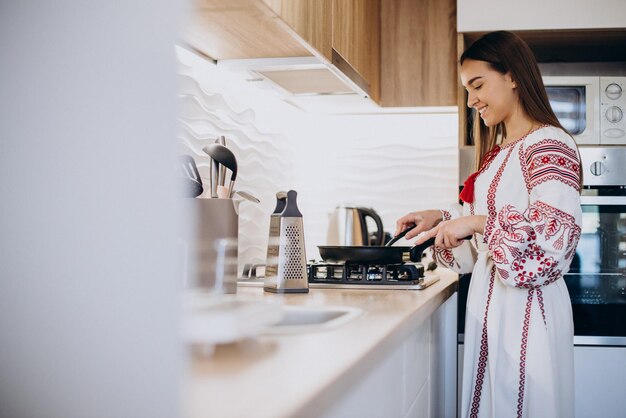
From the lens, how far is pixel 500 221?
1.76 m

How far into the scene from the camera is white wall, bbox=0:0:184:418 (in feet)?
1.25

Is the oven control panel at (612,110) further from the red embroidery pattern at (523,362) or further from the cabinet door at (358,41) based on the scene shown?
the red embroidery pattern at (523,362)

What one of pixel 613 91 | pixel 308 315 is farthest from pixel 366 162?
pixel 308 315

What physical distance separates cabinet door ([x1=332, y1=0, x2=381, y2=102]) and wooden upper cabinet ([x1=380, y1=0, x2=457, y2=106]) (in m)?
0.06

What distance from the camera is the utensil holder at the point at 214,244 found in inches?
60.4

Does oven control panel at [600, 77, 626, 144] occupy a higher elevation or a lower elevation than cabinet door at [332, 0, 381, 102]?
lower

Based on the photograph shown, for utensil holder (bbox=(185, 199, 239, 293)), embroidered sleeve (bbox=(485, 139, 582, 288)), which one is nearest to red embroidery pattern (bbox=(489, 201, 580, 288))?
embroidered sleeve (bbox=(485, 139, 582, 288))

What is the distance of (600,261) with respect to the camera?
262cm

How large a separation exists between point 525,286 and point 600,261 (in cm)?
101

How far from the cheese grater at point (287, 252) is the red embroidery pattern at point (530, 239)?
49 centimetres

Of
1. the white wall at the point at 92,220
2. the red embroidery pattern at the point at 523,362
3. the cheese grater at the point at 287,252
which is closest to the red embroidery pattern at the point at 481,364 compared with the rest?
the red embroidery pattern at the point at 523,362

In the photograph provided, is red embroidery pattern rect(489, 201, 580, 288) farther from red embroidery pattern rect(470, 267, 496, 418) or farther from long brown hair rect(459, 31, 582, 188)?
long brown hair rect(459, 31, 582, 188)

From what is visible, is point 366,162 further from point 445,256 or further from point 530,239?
point 530,239

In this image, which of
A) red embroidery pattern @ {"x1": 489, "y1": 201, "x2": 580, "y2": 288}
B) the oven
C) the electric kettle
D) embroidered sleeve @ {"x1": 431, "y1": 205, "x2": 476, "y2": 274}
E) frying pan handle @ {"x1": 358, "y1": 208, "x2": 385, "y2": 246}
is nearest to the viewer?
red embroidery pattern @ {"x1": 489, "y1": 201, "x2": 580, "y2": 288}
